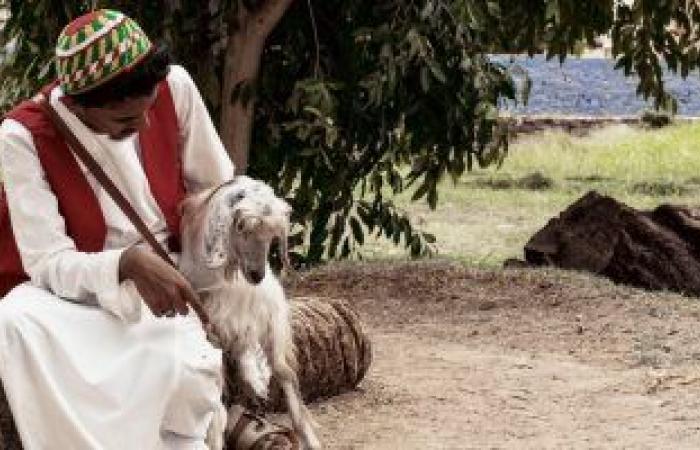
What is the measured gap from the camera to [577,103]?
20.5 metres

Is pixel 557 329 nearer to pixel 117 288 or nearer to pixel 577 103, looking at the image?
pixel 117 288

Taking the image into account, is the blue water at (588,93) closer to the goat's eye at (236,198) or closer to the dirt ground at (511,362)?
the dirt ground at (511,362)

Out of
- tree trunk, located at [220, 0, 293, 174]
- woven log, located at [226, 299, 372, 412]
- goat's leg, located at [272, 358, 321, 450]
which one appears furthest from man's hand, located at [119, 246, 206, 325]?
tree trunk, located at [220, 0, 293, 174]

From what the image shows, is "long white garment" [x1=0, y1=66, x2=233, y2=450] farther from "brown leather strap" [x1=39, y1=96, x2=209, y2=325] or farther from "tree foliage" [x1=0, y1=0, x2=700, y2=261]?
"tree foliage" [x1=0, y1=0, x2=700, y2=261]

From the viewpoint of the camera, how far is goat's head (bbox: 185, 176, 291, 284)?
440 cm

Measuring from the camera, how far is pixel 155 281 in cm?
399

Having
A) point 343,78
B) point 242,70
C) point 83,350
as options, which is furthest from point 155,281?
point 343,78

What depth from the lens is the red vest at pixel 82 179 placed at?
421cm

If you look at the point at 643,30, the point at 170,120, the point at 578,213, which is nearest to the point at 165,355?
the point at 170,120

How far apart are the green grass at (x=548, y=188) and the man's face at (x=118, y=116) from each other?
6837 mm

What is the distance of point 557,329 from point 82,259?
393cm

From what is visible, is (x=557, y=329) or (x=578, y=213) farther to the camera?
(x=578, y=213)

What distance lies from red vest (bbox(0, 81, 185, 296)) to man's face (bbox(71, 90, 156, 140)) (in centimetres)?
9

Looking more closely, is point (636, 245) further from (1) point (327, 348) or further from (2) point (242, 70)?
(1) point (327, 348)
